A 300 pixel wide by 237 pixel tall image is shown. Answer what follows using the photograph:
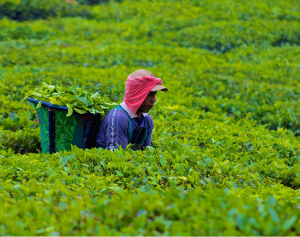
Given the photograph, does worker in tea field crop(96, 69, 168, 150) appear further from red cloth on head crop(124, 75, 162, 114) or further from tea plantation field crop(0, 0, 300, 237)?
tea plantation field crop(0, 0, 300, 237)

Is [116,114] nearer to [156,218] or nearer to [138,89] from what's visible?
[138,89]

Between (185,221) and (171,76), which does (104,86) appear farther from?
(185,221)

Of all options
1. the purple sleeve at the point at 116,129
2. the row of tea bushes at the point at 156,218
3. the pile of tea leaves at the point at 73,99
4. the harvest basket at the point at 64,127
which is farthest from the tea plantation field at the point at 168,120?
the pile of tea leaves at the point at 73,99

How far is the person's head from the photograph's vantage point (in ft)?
14.1

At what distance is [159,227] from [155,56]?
9.70m

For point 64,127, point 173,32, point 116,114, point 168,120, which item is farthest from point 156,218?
point 173,32

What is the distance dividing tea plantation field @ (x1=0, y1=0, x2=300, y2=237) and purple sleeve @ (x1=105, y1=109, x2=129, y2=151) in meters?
0.20

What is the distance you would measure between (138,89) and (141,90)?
4cm

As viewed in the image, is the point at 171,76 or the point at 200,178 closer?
the point at 200,178

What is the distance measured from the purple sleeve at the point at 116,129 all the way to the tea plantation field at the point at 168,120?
0.65 feet

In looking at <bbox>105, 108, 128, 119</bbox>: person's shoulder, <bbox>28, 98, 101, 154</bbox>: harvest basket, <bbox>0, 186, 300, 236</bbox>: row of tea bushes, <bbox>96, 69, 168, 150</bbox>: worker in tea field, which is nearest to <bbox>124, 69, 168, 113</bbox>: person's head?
<bbox>96, 69, 168, 150</bbox>: worker in tea field

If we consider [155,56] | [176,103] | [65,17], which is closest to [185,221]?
[176,103]

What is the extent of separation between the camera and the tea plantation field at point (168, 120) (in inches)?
91.4

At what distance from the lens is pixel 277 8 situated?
1709 cm
